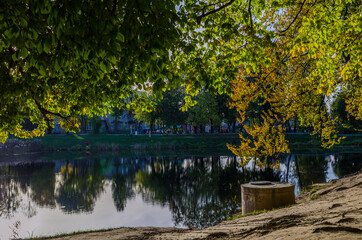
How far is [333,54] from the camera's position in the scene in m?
10.1

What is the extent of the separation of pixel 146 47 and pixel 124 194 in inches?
885

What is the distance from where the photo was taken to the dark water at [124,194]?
19.0m

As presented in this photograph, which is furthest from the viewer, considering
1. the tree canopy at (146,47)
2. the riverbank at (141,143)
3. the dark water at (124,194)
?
the riverbank at (141,143)

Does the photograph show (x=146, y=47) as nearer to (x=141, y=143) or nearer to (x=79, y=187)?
(x=79, y=187)

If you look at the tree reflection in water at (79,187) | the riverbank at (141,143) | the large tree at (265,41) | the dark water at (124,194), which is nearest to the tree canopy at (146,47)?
the large tree at (265,41)

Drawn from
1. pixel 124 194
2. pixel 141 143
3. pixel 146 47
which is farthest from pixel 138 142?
pixel 146 47

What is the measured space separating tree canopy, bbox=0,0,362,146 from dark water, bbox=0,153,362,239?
799 cm

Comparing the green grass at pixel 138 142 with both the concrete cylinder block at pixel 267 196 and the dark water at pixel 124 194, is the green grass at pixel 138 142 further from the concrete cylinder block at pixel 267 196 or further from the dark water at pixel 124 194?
the concrete cylinder block at pixel 267 196

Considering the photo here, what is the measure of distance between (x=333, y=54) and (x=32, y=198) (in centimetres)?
2401

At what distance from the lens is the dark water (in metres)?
19.0

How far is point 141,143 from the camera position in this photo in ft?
220

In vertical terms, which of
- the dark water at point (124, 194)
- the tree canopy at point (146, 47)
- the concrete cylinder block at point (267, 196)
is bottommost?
the dark water at point (124, 194)

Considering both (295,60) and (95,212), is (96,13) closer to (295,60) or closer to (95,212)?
(295,60)

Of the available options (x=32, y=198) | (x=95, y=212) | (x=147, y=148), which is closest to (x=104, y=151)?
(x=147, y=148)
